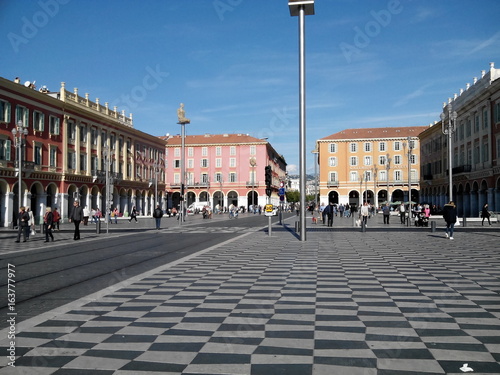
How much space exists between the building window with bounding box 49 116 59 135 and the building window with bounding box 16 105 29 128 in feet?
12.5

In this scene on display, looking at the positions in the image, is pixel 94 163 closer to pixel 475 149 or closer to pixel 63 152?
pixel 63 152

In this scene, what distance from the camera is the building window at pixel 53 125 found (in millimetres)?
48031

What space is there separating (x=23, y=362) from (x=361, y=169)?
9488 centimetres

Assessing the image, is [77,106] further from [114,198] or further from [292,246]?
[292,246]

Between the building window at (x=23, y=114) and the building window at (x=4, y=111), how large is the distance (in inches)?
41.4

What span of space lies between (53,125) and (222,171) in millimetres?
52206

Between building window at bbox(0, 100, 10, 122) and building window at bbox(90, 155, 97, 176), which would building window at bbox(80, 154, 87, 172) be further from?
building window at bbox(0, 100, 10, 122)

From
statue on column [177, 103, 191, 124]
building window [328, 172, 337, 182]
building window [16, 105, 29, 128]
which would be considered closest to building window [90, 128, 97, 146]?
building window [16, 105, 29, 128]

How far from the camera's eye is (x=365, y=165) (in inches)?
3794

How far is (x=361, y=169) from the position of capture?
317 ft

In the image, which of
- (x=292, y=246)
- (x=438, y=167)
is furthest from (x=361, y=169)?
(x=292, y=246)

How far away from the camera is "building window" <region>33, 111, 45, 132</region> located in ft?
149

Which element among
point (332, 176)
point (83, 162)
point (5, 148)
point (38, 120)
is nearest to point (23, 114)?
point (38, 120)

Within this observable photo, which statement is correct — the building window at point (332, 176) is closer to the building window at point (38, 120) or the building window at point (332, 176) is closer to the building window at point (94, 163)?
the building window at point (94, 163)
